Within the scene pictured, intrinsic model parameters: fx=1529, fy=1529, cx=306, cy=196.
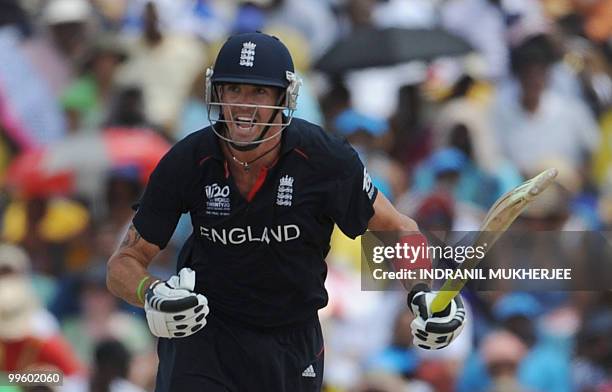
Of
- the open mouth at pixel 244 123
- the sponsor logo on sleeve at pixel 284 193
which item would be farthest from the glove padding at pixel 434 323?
the open mouth at pixel 244 123

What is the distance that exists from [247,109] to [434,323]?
41.2 inches

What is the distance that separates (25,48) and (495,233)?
539cm

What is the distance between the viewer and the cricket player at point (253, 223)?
5.65 metres

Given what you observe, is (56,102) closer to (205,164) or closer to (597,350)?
(597,350)

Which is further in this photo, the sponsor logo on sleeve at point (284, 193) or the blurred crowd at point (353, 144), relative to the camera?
the blurred crowd at point (353, 144)

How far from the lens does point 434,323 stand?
5.64 m

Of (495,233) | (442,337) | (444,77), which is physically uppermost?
(444,77)

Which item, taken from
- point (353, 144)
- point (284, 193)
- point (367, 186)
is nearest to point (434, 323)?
point (367, 186)

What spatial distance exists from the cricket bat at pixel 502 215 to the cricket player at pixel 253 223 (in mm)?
64

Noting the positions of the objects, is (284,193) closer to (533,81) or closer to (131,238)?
(131,238)

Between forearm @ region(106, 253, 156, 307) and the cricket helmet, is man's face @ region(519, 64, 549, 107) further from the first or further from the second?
forearm @ region(106, 253, 156, 307)

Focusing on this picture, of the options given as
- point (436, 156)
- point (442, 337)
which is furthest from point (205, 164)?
point (436, 156)

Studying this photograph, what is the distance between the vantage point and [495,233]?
575cm

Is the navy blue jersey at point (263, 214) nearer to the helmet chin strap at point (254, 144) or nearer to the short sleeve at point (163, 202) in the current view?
the short sleeve at point (163, 202)
